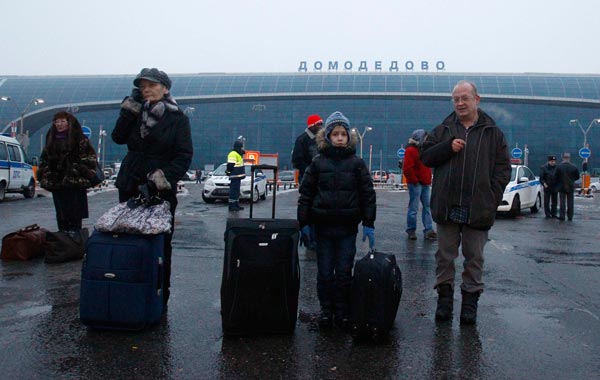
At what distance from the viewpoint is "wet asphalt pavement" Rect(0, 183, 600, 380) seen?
11.7 feet

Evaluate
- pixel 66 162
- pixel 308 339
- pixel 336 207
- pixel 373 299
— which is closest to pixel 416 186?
pixel 66 162

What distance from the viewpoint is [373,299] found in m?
4.16

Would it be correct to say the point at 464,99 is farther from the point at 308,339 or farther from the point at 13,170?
the point at 13,170

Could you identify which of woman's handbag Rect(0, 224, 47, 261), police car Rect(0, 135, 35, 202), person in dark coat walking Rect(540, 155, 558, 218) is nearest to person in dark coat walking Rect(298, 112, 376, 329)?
→ woman's handbag Rect(0, 224, 47, 261)

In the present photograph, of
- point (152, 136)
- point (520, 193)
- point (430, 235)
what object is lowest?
point (430, 235)

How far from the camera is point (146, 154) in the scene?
15.4ft

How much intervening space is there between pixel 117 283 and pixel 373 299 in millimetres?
1807

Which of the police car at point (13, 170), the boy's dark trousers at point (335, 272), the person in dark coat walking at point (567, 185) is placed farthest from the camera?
the police car at point (13, 170)

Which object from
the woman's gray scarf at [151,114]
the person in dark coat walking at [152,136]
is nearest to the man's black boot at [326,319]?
the person in dark coat walking at [152,136]

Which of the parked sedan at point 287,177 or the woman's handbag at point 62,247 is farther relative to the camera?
the parked sedan at point 287,177

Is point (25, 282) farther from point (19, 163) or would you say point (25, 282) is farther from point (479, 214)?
point (19, 163)

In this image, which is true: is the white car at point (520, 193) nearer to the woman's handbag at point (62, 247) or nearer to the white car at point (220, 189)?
the white car at point (220, 189)

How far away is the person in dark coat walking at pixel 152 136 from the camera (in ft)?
15.2

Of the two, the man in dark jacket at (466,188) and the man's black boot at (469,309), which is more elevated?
the man in dark jacket at (466,188)
